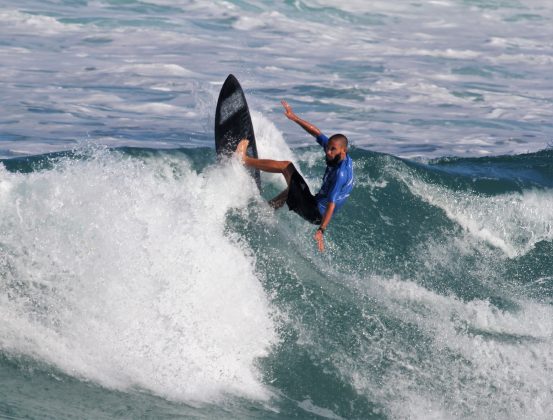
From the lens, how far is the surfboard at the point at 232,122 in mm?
10031

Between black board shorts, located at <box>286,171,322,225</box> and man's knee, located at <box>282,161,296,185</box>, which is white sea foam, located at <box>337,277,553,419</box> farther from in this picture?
man's knee, located at <box>282,161,296,185</box>

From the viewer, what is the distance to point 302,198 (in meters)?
8.97

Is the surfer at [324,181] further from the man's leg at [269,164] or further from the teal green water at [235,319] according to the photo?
the teal green water at [235,319]

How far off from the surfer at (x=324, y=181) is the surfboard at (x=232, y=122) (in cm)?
48

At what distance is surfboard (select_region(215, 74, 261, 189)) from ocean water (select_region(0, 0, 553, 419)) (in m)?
0.42

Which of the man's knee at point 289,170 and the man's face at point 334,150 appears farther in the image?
the man's knee at point 289,170

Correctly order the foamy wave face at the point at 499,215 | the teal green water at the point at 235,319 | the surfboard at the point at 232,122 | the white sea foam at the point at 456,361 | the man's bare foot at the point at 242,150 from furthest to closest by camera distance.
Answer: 1. the foamy wave face at the point at 499,215
2. the surfboard at the point at 232,122
3. the man's bare foot at the point at 242,150
4. the white sea foam at the point at 456,361
5. the teal green water at the point at 235,319

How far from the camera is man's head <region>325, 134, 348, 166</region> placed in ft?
27.7

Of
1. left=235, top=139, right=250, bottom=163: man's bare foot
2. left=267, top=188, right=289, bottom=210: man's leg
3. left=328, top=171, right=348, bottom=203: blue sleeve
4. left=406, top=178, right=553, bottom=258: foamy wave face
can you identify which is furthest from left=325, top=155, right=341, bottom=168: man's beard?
left=406, top=178, right=553, bottom=258: foamy wave face

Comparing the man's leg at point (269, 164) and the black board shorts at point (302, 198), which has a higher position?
the man's leg at point (269, 164)

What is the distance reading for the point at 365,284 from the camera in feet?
34.6

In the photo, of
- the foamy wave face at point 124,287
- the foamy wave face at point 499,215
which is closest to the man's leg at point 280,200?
the foamy wave face at point 124,287

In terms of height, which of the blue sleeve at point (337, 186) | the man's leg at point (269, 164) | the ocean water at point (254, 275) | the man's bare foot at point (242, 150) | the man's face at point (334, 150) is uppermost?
the man's face at point (334, 150)

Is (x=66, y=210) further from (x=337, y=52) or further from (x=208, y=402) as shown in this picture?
(x=337, y=52)
